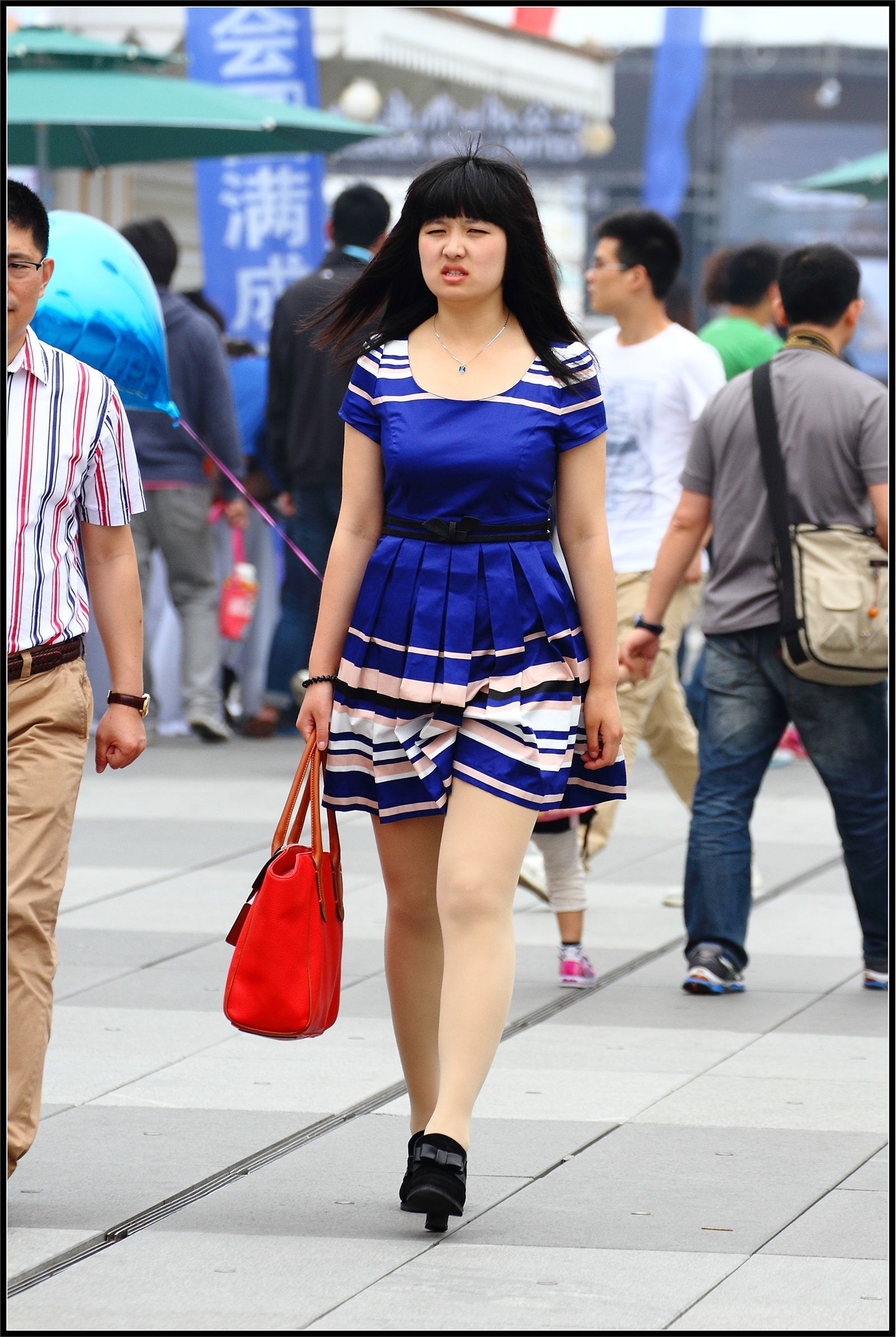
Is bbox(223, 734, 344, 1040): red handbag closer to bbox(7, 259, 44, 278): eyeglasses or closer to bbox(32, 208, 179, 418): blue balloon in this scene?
bbox(7, 259, 44, 278): eyeglasses

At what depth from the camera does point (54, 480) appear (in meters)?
3.90

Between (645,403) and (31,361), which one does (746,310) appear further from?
(31,361)

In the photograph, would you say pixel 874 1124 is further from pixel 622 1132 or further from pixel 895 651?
pixel 895 651

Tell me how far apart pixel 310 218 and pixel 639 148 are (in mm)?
32183

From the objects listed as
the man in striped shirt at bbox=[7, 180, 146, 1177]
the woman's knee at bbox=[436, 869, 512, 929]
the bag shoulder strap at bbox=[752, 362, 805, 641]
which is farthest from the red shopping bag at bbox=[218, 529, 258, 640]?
the woman's knee at bbox=[436, 869, 512, 929]

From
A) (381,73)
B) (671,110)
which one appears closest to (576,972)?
(381,73)

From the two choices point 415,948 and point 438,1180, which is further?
point 415,948

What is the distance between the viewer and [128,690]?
4117 mm

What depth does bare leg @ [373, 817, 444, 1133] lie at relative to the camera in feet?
13.3

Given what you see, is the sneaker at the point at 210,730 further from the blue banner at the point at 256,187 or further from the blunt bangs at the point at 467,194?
the blunt bangs at the point at 467,194

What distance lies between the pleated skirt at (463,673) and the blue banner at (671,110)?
2188 cm

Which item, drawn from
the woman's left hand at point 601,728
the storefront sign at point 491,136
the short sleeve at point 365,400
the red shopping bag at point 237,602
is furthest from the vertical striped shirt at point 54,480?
the storefront sign at point 491,136

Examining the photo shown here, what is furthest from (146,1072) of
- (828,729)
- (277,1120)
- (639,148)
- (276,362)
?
(639,148)

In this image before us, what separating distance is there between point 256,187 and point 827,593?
288 inches
